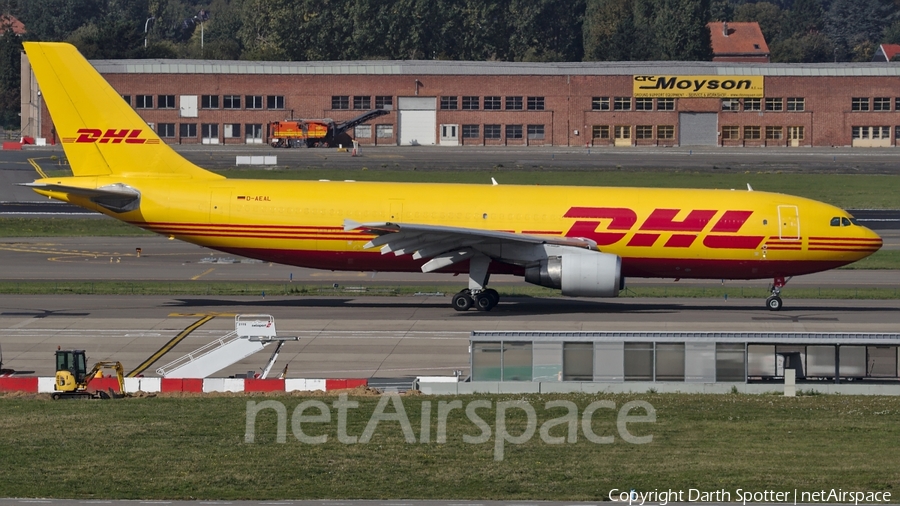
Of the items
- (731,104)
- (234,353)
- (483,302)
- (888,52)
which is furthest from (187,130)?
(888,52)

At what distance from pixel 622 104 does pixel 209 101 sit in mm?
43755

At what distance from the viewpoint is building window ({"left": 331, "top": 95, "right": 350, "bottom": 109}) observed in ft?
415

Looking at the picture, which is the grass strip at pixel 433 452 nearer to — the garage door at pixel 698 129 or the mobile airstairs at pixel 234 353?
the mobile airstairs at pixel 234 353

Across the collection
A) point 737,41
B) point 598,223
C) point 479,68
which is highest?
point 737,41

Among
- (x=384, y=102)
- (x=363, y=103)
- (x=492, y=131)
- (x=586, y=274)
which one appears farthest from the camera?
(x=363, y=103)

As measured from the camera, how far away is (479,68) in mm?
125125

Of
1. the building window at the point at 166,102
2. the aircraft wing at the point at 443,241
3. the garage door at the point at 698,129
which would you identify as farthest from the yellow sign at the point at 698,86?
the aircraft wing at the point at 443,241

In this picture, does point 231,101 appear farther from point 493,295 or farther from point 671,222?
point 671,222

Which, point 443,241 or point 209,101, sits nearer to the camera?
point 443,241

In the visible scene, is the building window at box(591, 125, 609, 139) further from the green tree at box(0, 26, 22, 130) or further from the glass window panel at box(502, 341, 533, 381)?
the glass window panel at box(502, 341, 533, 381)

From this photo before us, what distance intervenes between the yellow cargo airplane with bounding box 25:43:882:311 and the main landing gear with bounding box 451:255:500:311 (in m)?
0.05

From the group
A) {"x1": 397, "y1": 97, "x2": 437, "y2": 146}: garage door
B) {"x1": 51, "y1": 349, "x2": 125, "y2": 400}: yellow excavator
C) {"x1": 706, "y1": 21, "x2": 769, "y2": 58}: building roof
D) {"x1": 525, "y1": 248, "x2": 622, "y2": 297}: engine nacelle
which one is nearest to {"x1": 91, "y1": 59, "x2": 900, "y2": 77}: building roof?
{"x1": 397, "y1": 97, "x2": 437, "y2": 146}: garage door

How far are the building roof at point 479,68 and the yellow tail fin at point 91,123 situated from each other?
83.7m

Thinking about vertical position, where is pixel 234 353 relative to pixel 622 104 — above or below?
below
